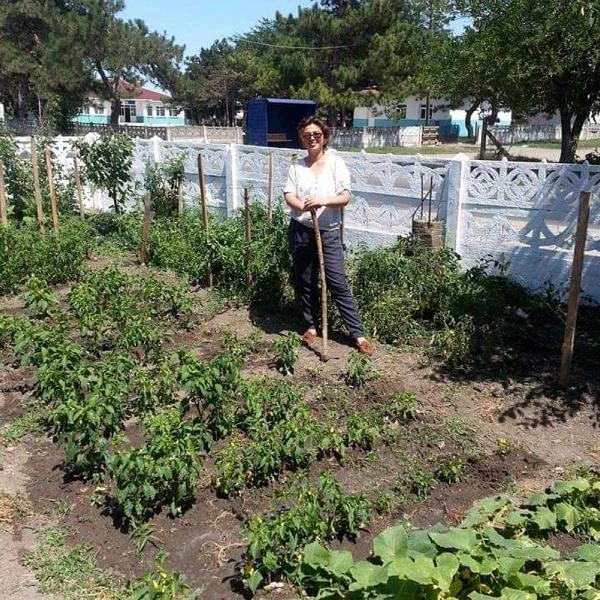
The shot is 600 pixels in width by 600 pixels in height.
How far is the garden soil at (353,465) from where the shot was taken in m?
2.88

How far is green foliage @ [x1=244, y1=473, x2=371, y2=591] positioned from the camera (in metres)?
2.58

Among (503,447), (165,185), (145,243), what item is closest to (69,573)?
(503,447)

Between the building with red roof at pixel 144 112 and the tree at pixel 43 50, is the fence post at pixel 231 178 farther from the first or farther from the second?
the building with red roof at pixel 144 112

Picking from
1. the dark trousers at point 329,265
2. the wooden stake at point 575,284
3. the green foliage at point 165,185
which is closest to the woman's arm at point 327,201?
the dark trousers at point 329,265

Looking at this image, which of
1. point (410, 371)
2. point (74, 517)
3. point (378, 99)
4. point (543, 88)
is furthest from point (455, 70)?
point (378, 99)

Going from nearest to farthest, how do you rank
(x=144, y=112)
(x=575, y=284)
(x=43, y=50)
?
(x=575, y=284), (x=43, y=50), (x=144, y=112)

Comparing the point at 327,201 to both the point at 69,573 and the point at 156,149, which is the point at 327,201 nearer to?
the point at 69,573

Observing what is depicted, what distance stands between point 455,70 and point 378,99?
17667mm

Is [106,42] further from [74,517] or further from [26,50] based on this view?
[74,517]

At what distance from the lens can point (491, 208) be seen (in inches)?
255

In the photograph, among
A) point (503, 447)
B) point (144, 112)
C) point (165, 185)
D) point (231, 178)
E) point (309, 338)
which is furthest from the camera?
point (144, 112)

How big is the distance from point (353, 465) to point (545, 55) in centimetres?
907

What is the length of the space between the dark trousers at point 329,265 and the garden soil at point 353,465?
0.29 meters

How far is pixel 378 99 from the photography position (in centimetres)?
3105
